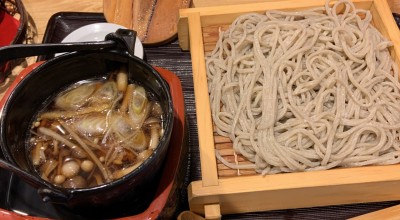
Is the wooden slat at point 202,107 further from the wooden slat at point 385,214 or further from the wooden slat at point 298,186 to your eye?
the wooden slat at point 385,214

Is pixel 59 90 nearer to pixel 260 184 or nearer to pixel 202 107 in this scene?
pixel 202 107

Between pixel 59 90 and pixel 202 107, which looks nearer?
pixel 59 90

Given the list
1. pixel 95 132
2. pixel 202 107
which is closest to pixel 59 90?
pixel 95 132

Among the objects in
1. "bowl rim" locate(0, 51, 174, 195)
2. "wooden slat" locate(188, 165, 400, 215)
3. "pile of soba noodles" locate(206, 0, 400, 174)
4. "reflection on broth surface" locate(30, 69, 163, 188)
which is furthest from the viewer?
"pile of soba noodles" locate(206, 0, 400, 174)

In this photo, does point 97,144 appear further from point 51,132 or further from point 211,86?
point 211,86

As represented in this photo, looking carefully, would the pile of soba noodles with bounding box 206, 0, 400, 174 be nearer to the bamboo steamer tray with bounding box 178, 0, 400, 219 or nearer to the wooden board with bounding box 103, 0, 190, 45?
the bamboo steamer tray with bounding box 178, 0, 400, 219

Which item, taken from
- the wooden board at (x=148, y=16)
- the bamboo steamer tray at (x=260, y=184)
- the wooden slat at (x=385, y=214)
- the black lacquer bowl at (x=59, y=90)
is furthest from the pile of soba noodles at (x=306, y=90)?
the black lacquer bowl at (x=59, y=90)

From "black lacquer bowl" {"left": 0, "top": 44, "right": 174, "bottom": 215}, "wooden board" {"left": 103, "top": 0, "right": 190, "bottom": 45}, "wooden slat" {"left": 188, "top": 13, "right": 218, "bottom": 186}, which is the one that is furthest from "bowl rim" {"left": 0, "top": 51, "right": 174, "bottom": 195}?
"wooden board" {"left": 103, "top": 0, "right": 190, "bottom": 45}
